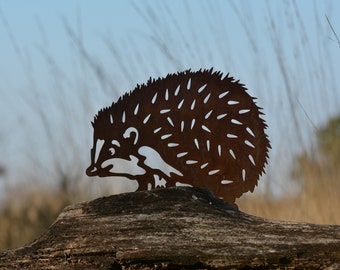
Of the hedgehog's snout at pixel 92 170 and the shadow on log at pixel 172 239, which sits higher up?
the hedgehog's snout at pixel 92 170

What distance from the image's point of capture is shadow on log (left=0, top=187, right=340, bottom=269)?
1929mm

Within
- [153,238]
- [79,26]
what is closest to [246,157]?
[153,238]

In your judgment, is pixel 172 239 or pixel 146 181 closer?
pixel 172 239

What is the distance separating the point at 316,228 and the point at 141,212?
0.48 meters

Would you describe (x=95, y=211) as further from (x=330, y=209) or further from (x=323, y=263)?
(x=330, y=209)

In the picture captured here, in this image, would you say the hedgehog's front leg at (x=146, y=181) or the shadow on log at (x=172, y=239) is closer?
the shadow on log at (x=172, y=239)

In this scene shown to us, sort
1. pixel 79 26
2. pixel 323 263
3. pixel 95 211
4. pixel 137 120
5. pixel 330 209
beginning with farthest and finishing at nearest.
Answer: pixel 79 26, pixel 330 209, pixel 137 120, pixel 95 211, pixel 323 263

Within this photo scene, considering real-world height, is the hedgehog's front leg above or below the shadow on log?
above

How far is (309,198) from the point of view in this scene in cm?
405

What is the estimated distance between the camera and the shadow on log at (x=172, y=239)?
1.93 m

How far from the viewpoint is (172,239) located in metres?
2.01

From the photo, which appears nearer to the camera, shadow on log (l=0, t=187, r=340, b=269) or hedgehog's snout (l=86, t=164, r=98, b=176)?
shadow on log (l=0, t=187, r=340, b=269)

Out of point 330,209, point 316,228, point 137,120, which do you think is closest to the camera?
point 316,228

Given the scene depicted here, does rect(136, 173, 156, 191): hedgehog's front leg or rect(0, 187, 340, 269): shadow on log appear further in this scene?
rect(136, 173, 156, 191): hedgehog's front leg
